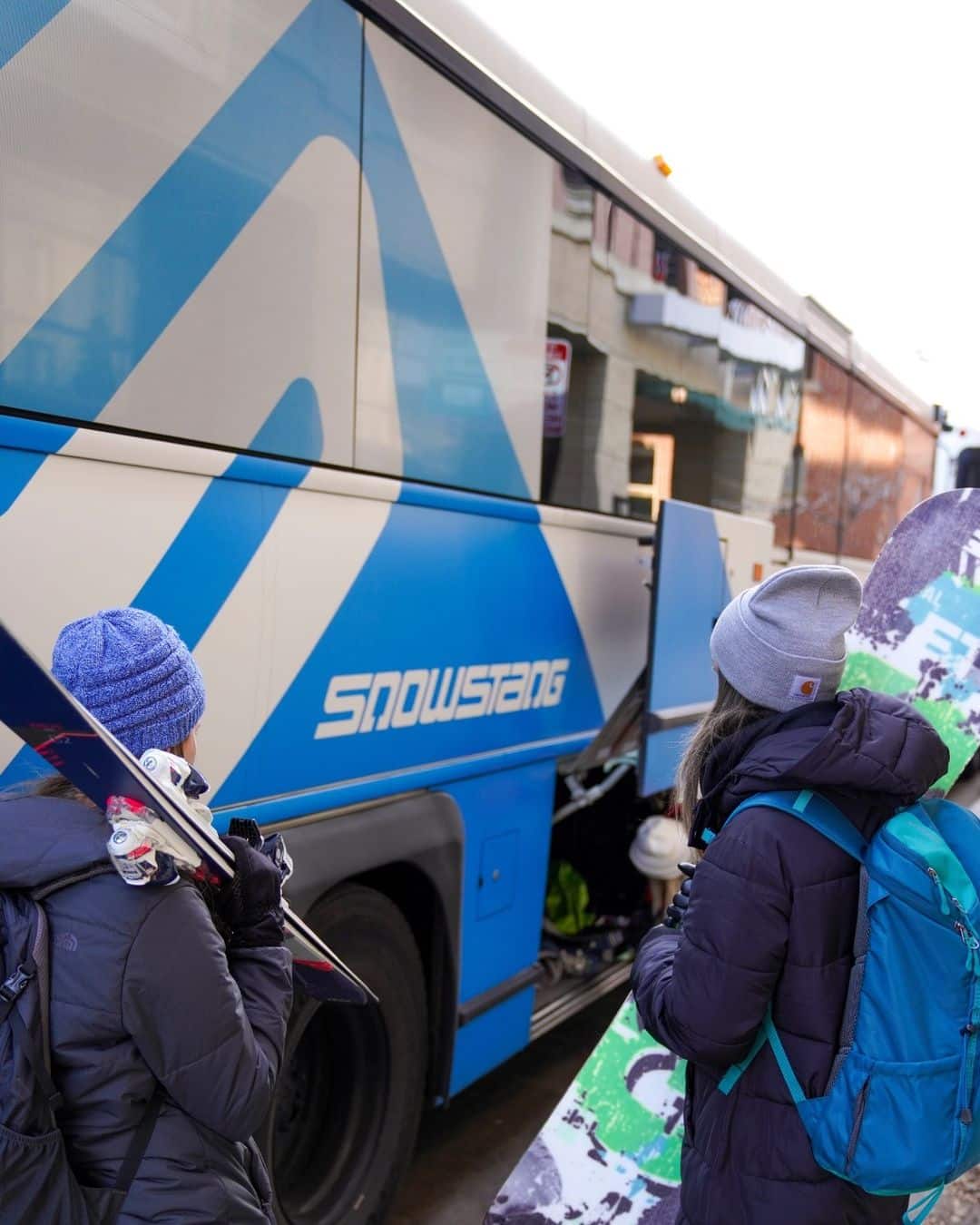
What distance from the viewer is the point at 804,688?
199cm

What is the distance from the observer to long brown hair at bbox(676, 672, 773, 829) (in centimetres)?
206

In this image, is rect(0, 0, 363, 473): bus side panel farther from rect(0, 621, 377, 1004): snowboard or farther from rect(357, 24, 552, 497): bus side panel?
rect(0, 621, 377, 1004): snowboard

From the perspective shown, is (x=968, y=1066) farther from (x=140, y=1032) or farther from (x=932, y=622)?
(x=932, y=622)

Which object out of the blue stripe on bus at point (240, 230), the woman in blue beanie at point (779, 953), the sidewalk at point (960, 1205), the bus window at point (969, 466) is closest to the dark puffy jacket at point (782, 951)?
the woman in blue beanie at point (779, 953)

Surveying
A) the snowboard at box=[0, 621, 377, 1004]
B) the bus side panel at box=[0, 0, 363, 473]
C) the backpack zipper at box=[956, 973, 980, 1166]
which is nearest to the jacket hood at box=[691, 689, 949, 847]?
the backpack zipper at box=[956, 973, 980, 1166]

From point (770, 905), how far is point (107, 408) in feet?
5.15

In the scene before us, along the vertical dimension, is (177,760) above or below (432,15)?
below

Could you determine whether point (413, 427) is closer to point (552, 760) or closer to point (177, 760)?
point (552, 760)

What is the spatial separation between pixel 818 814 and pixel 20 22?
1976 mm

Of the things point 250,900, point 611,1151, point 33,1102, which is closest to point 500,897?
point 611,1151

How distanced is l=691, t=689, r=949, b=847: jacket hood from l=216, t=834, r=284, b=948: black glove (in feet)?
2.47

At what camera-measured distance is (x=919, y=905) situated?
1.75m

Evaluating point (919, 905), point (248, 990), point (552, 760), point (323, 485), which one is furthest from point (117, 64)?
point (552, 760)

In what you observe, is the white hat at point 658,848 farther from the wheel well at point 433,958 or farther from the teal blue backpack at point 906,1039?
the teal blue backpack at point 906,1039
